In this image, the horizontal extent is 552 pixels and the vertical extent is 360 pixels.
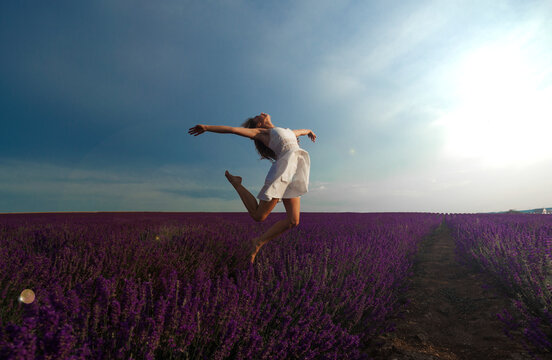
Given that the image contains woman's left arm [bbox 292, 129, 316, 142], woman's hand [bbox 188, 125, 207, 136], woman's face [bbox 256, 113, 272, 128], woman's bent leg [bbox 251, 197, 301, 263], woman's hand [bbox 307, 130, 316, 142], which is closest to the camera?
woman's hand [bbox 188, 125, 207, 136]

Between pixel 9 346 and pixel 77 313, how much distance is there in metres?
0.35

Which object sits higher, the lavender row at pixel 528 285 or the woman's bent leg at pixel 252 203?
the woman's bent leg at pixel 252 203

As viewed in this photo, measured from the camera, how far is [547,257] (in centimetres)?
277

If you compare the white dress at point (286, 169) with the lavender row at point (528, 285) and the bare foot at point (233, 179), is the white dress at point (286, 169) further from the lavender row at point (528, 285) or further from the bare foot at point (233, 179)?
the lavender row at point (528, 285)

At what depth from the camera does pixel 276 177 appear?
95.8 inches

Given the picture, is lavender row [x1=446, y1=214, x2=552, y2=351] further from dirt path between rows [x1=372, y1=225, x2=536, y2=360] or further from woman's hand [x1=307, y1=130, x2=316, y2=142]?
woman's hand [x1=307, y1=130, x2=316, y2=142]

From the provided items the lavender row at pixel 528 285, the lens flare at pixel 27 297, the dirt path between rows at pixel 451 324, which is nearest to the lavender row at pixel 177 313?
the lens flare at pixel 27 297

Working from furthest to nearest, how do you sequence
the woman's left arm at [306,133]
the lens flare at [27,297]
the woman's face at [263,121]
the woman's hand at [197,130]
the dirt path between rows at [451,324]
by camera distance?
1. the woman's left arm at [306,133]
2. the woman's face at [263,121]
3. the woman's hand at [197,130]
4. the dirt path between rows at [451,324]
5. the lens flare at [27,297]

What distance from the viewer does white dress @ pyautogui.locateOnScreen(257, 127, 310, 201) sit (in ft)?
8.00

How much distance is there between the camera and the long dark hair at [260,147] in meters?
2.96

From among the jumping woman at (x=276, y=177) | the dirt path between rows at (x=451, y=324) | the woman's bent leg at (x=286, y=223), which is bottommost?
the dirt path between rows at (x=451, y=324)

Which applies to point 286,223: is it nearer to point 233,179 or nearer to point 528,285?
point 233,179

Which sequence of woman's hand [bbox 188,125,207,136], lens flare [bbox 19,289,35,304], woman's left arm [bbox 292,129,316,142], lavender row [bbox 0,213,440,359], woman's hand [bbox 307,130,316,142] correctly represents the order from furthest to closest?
1. woman's hand [bbox 307,130,316,142]
2. woman's left arm [bbox 292,129,316,142]
3. woman's hand [bbox 188,125,207,136]
4. lens flare [bbox 19,289,35,304]
5. lavender row [bbox 0,213,440,359]

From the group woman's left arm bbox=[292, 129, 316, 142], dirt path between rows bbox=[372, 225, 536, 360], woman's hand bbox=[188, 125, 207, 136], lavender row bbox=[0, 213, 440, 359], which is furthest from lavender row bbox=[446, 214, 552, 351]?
→ woman's hand bbox=[188, 125, 207, 136]
